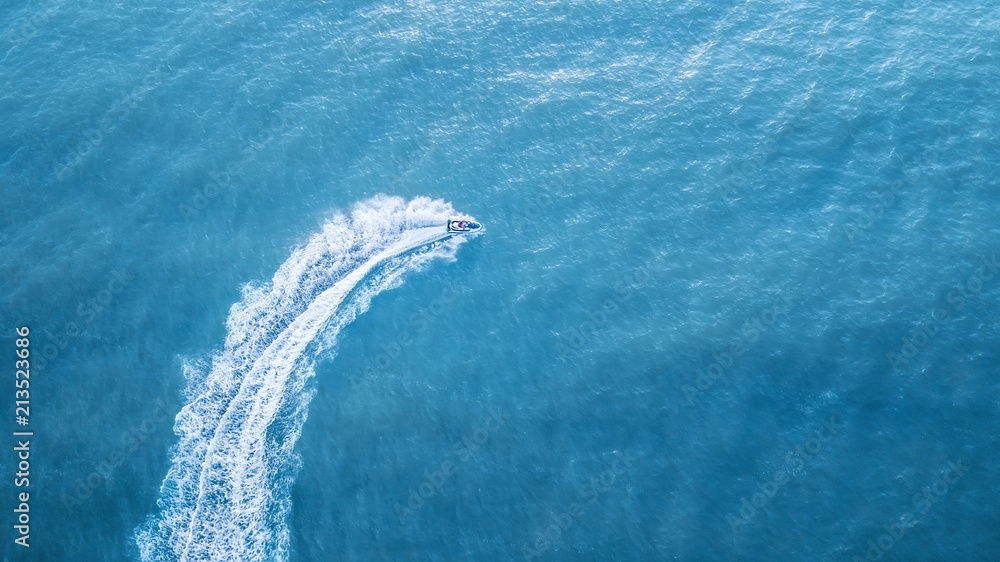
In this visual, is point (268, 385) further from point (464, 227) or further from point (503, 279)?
point (464, 227)

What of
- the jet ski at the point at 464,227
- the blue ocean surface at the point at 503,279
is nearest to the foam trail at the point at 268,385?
the blue ocean surface at the point at 503,279

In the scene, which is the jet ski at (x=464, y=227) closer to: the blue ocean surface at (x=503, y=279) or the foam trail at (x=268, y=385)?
the foam trail at (x=268, y=385)

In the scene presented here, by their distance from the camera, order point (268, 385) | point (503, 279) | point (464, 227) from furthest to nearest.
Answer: point (464, 227)
point (503, 279)
point (268, 385)

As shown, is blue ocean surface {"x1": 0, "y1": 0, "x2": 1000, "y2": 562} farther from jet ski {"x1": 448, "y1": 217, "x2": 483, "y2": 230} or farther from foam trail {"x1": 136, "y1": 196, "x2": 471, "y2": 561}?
jet ski {"x1": 448, "y1": 217, "x2": 483, "y2": 230}

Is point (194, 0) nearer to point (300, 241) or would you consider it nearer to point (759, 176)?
point (300, 241)

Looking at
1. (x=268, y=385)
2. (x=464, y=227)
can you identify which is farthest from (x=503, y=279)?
(x=268, y=385)
